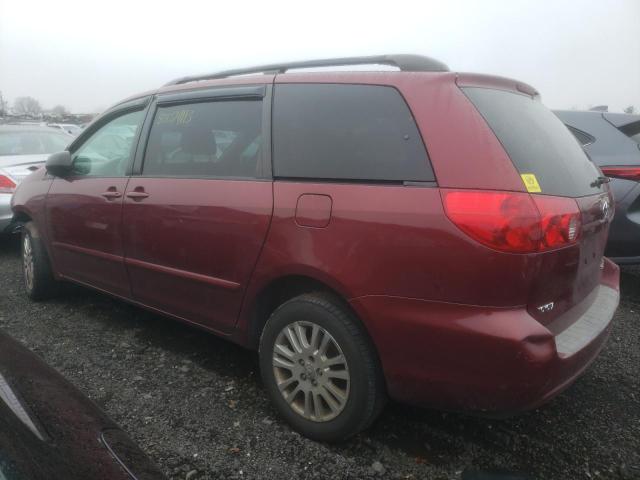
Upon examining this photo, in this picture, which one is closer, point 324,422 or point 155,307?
point 324,422

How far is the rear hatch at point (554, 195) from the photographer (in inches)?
70.8

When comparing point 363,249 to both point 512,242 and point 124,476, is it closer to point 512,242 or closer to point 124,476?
point 512,242

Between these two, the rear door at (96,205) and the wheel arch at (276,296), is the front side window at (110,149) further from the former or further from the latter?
the wheel arch at (276,296)

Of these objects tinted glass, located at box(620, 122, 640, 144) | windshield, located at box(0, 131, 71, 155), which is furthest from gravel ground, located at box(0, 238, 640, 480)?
windshield, located at box(0, 131, 71, 155)

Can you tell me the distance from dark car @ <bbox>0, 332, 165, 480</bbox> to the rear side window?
124 cm

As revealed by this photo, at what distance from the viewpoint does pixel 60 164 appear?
350cm

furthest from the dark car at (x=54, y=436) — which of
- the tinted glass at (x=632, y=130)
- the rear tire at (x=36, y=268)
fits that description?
the tinted glass at (x=632, y=130)

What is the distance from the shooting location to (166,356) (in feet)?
10.2

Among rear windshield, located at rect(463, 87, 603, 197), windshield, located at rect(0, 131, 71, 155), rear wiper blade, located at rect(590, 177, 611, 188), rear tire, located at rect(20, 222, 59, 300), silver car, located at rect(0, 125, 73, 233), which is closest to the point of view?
rear windshield, located at rect(463, 87, 603, 197)

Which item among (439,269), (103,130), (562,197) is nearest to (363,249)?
(439,269)

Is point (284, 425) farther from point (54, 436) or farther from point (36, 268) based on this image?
point (36, 268)

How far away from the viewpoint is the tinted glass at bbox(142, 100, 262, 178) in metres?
2.52

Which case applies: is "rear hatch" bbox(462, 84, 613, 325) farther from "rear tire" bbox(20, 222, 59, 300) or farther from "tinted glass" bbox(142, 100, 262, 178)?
"rear tire" bbox(20, 222, 59, 300)

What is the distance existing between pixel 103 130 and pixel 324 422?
2615 mm
